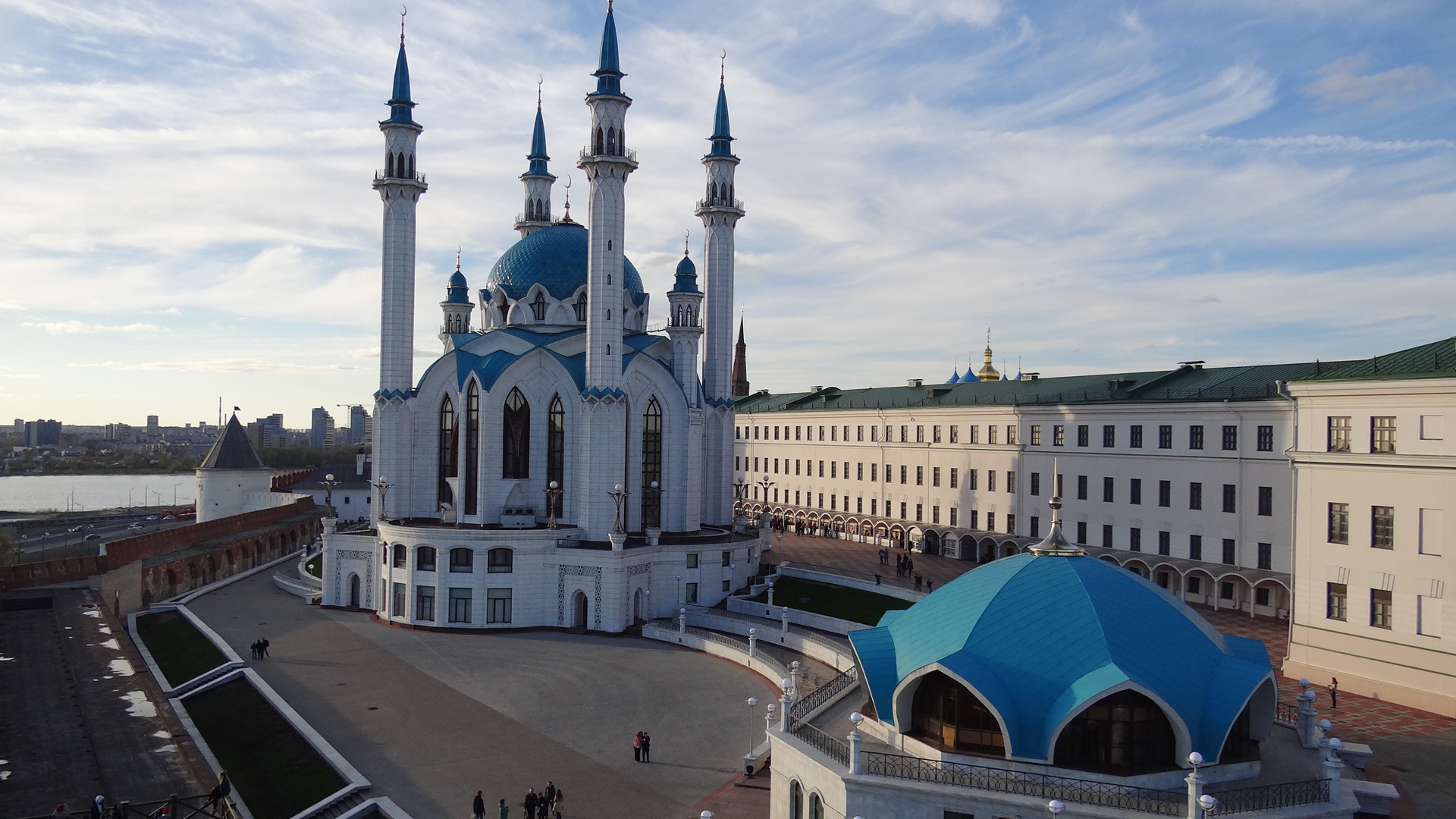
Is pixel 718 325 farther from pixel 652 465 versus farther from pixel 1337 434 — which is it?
pixel 1337 434

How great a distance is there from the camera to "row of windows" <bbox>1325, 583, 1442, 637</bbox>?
2641cm

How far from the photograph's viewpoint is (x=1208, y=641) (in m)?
19.7

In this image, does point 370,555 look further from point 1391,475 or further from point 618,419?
point 1391,475

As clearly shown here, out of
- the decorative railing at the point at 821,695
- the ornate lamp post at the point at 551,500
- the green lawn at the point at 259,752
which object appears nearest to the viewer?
the decorative railing at the point at 821,695

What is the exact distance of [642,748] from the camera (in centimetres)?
2427

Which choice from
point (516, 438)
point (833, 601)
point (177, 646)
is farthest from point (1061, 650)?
point (177, 646)

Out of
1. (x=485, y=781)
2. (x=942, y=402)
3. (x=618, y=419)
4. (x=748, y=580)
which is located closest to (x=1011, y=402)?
(x=942, y=402)

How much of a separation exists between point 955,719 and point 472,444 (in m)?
30.7

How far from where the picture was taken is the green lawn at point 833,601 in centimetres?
4025

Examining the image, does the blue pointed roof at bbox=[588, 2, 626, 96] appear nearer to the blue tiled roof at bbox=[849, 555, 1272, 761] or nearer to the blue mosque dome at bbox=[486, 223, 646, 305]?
the blue mosque dome at bbox=[486, 223, 646, 305]

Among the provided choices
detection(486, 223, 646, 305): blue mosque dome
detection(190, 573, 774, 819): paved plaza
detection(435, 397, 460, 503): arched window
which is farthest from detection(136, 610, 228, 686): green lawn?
detection(486, 223, 646, 305): blue mosque dome

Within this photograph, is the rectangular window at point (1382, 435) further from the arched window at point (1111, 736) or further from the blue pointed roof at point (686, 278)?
the blue pointed roof at point (686, 278)

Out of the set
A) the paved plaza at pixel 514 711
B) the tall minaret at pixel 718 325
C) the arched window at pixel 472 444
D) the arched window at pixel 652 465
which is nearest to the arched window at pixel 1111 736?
the paved plaza at pixel 514 711

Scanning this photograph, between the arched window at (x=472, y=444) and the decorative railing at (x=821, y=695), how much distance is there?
24359 millimetres
